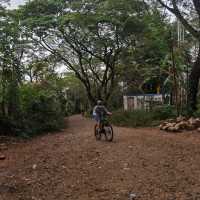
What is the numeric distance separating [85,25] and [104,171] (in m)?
20.0

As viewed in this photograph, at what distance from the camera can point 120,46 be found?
31156mm

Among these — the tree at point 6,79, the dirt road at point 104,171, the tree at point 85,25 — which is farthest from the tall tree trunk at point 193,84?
the tree at point 6,79

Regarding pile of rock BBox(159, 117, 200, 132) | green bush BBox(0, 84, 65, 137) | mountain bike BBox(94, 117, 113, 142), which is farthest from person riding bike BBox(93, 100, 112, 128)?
green bush BBox(0, 84, 65, 137)

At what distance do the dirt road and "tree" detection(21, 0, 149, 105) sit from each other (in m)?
14.7

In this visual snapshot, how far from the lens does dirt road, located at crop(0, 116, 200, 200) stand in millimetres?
6965

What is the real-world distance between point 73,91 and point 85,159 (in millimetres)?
41793

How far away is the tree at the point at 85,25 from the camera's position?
88.7 feet

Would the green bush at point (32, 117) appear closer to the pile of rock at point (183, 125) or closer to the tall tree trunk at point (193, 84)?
the pile of rock at point (183, 125)

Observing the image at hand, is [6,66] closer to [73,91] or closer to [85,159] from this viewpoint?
[85,159]

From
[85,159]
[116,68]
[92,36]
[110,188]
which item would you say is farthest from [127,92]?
[110,188]

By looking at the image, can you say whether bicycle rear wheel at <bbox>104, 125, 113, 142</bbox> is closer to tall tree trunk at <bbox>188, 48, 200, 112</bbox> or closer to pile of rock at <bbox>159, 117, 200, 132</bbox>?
pile of rock at <bbox>159, 117, 200, 132</bbox>

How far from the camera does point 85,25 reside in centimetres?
2767

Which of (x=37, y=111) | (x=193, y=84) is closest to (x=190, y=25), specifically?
(x=193, y=84)

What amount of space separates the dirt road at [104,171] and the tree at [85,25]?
14.7m
